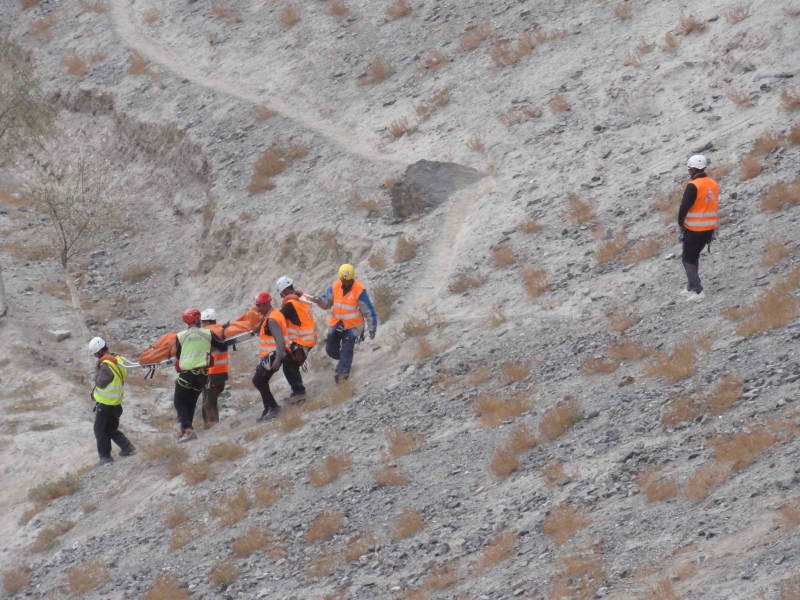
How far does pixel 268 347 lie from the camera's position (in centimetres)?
1622

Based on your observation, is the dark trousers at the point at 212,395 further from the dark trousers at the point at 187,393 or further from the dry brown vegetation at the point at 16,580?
the dry brown vegetation at the point at 16,580

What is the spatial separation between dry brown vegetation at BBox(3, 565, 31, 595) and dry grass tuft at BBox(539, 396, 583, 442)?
7.40m

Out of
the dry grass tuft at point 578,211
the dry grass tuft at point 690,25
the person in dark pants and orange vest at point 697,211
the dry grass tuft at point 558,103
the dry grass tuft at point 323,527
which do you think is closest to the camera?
the dry grass tuft at point 323,527

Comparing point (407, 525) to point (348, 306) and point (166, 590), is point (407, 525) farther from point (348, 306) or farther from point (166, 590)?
point (348, 306)

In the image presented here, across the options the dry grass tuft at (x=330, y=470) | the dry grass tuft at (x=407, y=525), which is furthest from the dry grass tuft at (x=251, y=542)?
the dry grass tuft at (x=407, y=525)

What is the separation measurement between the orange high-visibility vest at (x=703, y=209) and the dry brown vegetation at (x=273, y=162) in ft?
42.7

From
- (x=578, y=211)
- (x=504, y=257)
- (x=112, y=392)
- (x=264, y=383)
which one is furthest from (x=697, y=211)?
(x=112, y=392)

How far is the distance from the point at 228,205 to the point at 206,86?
6.93 meters

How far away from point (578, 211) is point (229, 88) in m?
15.1

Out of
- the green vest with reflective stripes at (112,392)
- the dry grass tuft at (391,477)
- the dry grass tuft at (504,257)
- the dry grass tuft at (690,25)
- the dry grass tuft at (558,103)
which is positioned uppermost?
the dry grass tuft at (690,25)

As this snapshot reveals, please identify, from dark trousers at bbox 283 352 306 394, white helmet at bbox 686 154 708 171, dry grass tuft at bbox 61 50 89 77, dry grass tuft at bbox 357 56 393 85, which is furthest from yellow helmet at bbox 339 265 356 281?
dry grass tuft at bbox 61 50 89 77

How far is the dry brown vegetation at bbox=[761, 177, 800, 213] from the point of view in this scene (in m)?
16.2

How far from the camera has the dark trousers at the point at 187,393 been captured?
1631 cm

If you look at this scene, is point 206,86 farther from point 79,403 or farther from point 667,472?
point 667,472
